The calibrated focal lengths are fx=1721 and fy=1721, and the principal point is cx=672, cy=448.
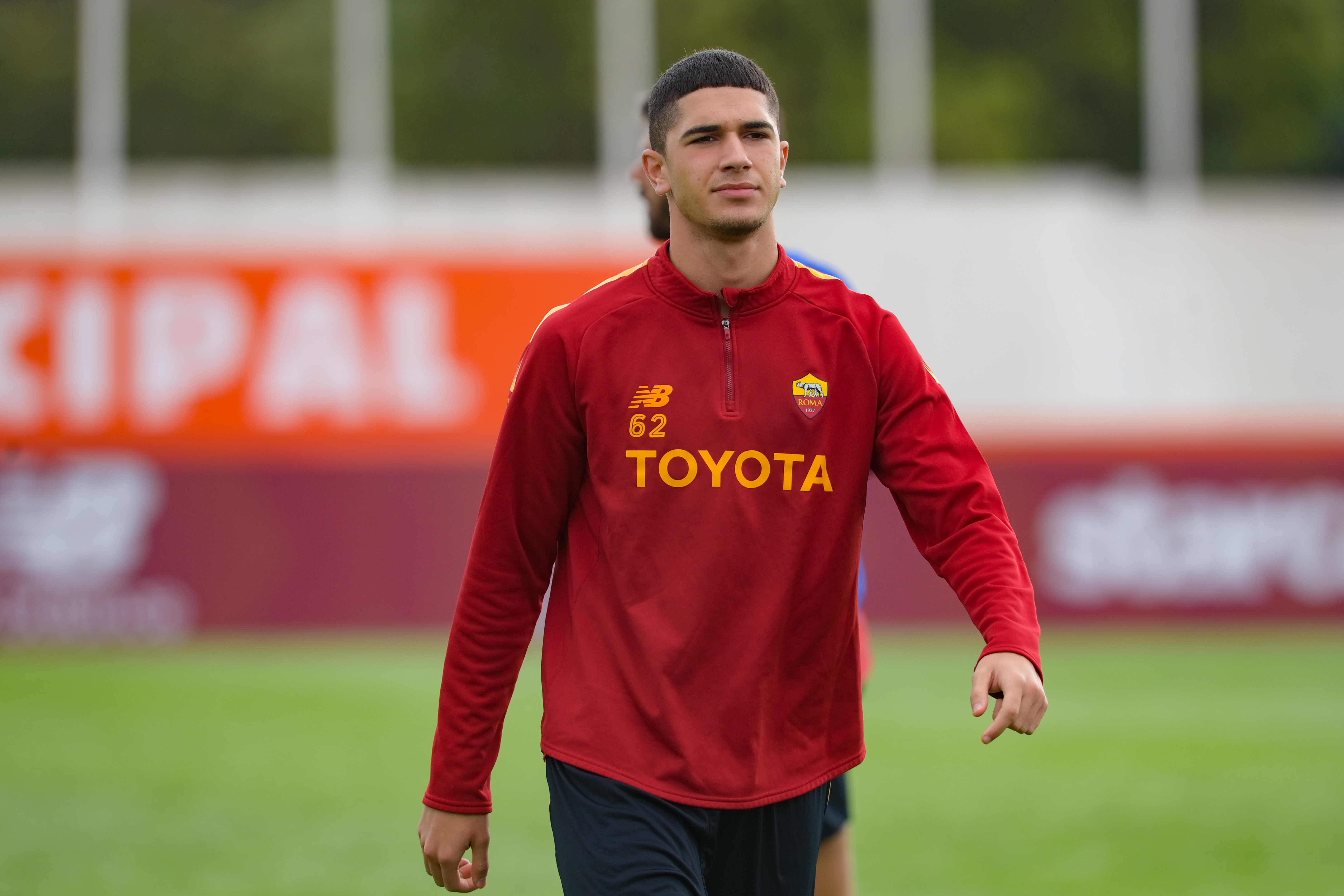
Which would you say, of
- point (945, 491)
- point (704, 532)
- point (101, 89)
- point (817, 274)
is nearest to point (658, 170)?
point (817, 274)

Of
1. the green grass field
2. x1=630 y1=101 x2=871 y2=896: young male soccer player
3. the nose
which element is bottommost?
the green grass field

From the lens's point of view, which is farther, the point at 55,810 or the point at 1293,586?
the point at 1293,586

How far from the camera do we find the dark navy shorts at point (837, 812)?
433 cm

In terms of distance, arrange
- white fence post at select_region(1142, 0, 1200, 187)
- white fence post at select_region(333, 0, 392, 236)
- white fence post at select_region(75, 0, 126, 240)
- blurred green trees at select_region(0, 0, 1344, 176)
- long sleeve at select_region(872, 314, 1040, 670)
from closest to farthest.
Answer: long sleeve at select_region(872, 314, 1040, 670) → white fence post at select_region(75, 0, 126, 240) → white fence post at select_region(333, 0, 392, 236) → white fence post at select_region(1142, 0, 1200, 187) → blurred green trees at select_region(0, 0, 1344, 176)

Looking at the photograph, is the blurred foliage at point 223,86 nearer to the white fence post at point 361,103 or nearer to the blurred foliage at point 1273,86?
the white fence post at point 361,103

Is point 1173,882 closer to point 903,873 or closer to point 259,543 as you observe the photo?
point 903,873

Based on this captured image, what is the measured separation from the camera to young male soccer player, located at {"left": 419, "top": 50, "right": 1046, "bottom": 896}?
3.12 metres

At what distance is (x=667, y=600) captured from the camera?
313 centimetres

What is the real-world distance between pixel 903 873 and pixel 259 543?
9641 mm

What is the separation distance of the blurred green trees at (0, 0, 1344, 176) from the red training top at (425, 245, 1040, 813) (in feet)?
86.7

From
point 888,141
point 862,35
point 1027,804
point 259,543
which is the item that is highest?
point 862,35

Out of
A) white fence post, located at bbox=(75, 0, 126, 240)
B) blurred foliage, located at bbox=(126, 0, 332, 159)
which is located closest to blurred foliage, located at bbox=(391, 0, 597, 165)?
blurred foliage, located at bbox=(126, 0, 332, 159)

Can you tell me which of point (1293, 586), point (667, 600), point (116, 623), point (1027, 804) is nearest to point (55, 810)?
point (1027, 804)

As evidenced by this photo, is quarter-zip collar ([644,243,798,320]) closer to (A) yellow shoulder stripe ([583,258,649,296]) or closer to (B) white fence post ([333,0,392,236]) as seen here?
(A) yellow shoulder stripe ([583,258,649,296])
